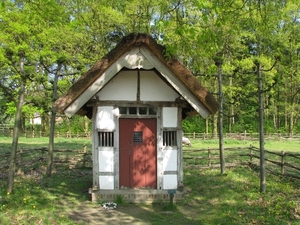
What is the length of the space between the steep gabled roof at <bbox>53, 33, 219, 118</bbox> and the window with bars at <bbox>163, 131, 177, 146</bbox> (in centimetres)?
137

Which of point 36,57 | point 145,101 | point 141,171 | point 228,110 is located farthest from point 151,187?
point 228,110

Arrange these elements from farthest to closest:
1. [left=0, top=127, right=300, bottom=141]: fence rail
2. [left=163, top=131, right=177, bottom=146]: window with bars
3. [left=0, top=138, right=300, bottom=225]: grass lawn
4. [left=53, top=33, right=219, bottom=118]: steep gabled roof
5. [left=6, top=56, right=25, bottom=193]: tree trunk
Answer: [left=0, top=127, right=300, bottom=141]: fence rail, [left=163, top=131, right=177, bottom=146]: window with bars, [left=6, top=56, right=25, bottom=193]: tree trunk, [left=53, top=33, right=219, bottom=118]: steep gabled roof, [left=0, top=138, right=300, bottom=225]: grass lawn

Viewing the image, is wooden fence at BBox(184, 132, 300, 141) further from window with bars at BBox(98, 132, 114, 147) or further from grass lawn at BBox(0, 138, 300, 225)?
window with bars at BBox(98, 132, 114, 147)

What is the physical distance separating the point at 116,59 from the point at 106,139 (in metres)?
2.35

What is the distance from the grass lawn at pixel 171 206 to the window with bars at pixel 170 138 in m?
1.66

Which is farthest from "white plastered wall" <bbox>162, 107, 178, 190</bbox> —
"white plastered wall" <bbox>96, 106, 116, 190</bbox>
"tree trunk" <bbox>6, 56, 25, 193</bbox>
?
"tree trunk" <bbox>6, 56, 25, 193</bbox>

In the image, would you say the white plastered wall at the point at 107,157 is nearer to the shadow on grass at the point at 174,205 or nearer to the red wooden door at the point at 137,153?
the red wooden door at the point at 137,153

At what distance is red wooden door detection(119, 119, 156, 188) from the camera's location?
9.18 m

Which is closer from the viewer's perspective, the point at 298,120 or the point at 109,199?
the point at 109,199

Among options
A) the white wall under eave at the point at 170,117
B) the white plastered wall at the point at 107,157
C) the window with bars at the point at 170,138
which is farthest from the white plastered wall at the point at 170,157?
the white plastered wall at the point at 107,157

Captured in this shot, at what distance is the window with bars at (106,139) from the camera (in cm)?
914

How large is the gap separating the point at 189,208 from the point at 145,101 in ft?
10.4

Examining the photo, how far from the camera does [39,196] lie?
889 centimetres

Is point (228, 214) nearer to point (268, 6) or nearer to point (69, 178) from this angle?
point (268, 6)
